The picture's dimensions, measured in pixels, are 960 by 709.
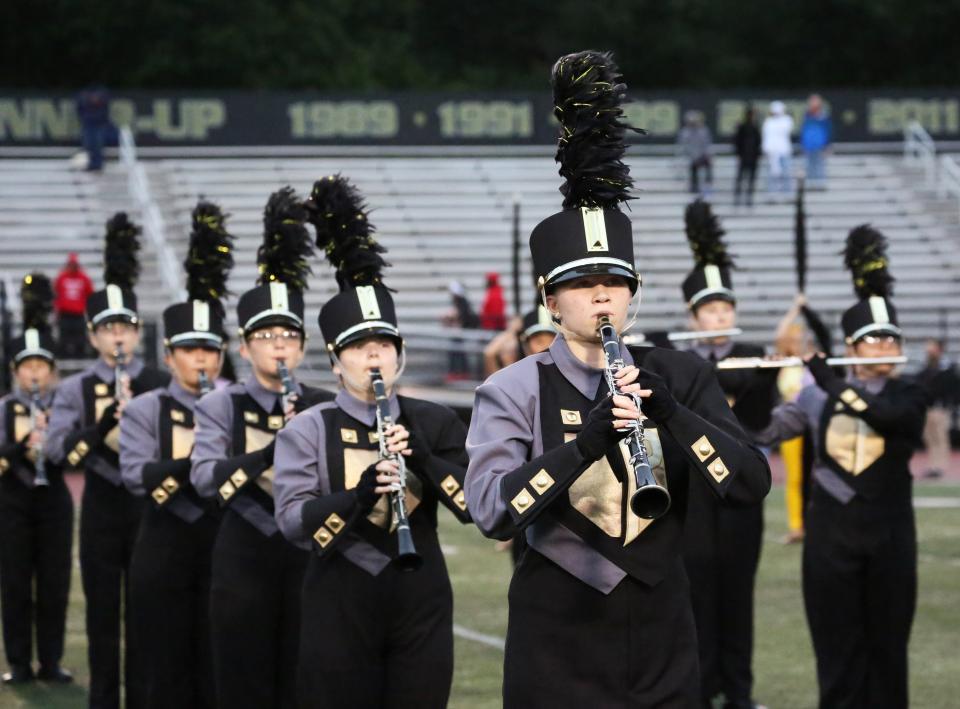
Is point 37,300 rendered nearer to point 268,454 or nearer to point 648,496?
point 268,454

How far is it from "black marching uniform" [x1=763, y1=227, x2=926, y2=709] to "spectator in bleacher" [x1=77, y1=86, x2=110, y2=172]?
71.7 feet

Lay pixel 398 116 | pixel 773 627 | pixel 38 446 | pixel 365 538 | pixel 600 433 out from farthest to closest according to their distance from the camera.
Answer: pixel 398 116 < pixel 773 627 < pixel 38 446 < pixel 365 538 < pixel 600 433

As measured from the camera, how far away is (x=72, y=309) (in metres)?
22.1

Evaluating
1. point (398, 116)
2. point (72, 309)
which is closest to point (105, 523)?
point (72, 309)

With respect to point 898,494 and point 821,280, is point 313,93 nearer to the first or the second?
point 821,280

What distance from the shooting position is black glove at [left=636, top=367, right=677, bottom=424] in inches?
189

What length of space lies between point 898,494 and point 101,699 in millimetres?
3968

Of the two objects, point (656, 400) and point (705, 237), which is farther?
point (705, 237)

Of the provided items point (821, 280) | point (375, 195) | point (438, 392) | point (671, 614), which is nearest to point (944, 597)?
point (671, 614)

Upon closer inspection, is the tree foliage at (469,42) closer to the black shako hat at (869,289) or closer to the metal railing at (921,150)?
the metal railing at (921,150)

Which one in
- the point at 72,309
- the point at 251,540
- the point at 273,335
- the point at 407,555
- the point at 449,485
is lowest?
the point at 72,309

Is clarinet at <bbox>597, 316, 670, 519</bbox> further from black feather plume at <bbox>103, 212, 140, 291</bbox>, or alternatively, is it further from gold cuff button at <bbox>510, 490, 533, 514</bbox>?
black feather plume at <bbox>103, 212, 140, 291</bbox>

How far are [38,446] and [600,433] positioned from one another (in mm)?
6958

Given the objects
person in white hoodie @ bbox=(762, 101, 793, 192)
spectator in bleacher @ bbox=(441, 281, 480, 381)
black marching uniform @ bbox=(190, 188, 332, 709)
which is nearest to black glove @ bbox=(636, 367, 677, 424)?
black marching uniform @ bbox=(190, 188, 332, 709)
